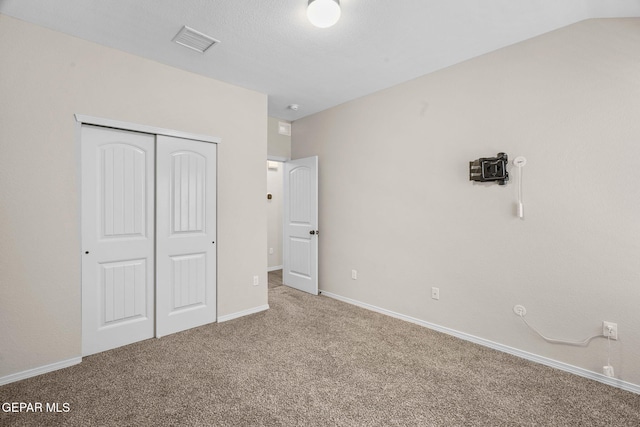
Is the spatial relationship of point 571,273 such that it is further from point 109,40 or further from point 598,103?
point 109,40

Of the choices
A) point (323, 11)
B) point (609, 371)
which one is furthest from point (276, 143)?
point (609, 371)

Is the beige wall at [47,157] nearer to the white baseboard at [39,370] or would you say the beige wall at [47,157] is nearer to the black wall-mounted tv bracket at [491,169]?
the white baseboard at [39,370]

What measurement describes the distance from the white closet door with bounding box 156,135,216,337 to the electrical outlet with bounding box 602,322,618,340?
11.5ft

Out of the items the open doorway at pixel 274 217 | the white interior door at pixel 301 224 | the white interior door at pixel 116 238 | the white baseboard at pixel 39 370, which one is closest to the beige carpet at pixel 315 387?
the white baseboard at pixel 39 370

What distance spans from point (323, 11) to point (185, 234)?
2.43m

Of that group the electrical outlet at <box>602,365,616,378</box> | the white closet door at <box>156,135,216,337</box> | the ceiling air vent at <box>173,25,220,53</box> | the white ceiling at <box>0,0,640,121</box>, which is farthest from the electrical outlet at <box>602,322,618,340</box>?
the ceiling air vent at <box>173,25,220,53</box>

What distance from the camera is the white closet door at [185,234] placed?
2898mm

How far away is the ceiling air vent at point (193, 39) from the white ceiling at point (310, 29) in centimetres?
5

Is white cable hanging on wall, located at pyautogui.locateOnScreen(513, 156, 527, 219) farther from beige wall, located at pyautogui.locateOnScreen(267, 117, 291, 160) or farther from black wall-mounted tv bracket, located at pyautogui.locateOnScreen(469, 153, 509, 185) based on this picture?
beige wall, located at pyautogui.locateOnScreen(267, 117, 291, 160)

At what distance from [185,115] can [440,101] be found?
270 cm

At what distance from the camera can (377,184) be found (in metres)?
3.64

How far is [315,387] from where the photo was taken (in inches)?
82.0

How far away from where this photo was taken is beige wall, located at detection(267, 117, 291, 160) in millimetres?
4551

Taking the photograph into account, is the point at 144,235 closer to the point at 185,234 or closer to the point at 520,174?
the point at 185,234
